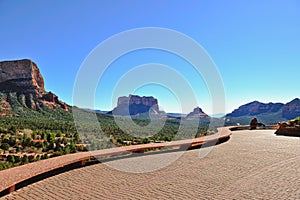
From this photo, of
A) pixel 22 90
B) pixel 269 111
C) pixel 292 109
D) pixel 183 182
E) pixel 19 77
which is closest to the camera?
pixel 183 182

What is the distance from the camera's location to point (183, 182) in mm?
5113

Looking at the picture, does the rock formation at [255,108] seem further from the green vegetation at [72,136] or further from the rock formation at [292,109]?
the green vegetation at [72,136]

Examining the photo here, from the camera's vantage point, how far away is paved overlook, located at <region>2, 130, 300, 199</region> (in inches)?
171

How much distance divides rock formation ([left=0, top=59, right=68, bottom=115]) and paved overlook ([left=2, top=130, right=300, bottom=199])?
1278 inches

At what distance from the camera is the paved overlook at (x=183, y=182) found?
4348 millimetres

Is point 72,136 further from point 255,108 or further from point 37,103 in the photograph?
point 255,108

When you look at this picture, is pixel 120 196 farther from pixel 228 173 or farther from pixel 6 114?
pixel 6 114

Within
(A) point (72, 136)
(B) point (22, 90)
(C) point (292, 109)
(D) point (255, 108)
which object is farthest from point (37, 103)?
(D) point (255, 108)

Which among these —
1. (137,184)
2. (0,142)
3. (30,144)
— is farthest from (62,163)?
(0,142)

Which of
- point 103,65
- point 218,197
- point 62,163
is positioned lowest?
point 218,197

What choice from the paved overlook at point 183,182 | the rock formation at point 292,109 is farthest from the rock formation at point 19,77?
the rock formation at point 292,109

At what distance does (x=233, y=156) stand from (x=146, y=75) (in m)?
5.33

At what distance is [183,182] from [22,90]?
1918 inches

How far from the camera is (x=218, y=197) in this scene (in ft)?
13.7
